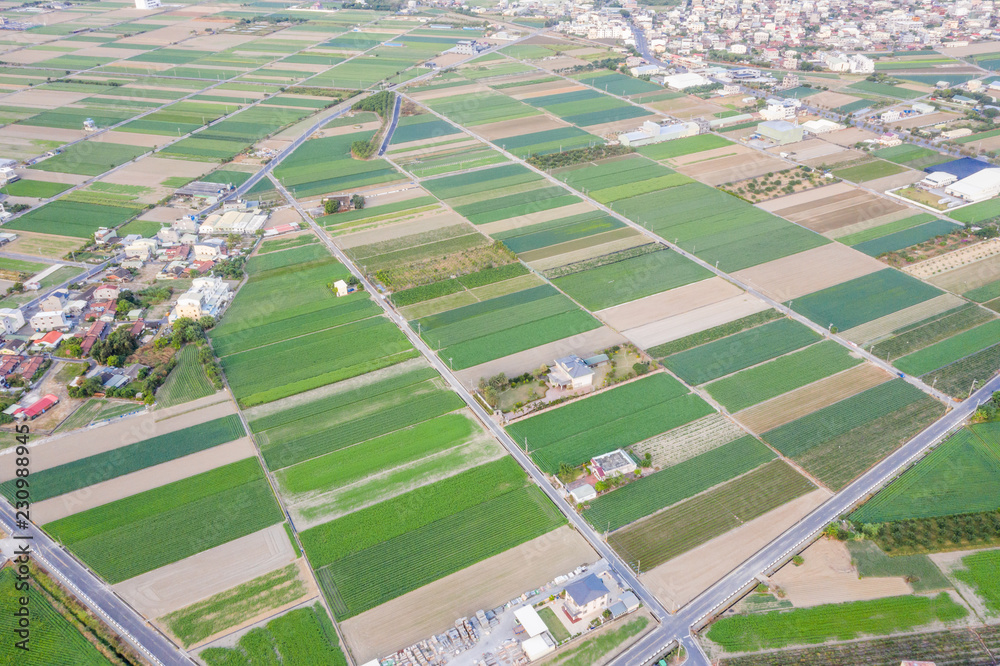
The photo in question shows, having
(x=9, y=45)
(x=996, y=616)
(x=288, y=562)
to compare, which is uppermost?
(x=9, y=45)

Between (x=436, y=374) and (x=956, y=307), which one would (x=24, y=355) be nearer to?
(x=436, y=374)

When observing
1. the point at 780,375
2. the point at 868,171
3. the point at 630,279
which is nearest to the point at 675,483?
the point at 780,375

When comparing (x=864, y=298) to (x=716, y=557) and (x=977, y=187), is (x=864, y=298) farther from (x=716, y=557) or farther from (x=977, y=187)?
(x=716, y=557)

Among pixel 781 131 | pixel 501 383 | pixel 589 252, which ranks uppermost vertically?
pixel 781 131

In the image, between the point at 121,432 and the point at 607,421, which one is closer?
the point at 121,432

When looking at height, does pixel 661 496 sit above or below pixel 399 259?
below

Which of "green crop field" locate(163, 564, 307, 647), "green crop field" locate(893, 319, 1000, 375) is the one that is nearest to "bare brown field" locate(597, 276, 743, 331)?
"green crop field" locate(893, 319, 1000, 375)

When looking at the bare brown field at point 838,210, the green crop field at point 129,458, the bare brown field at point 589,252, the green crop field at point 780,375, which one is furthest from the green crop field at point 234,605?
the bare brown field at point 838,210

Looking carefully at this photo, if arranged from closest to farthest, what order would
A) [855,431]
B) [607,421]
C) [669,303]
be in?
[855,431] < [607,421] < [669,303]

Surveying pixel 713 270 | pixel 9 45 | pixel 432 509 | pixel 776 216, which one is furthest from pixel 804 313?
pixel 9 45
